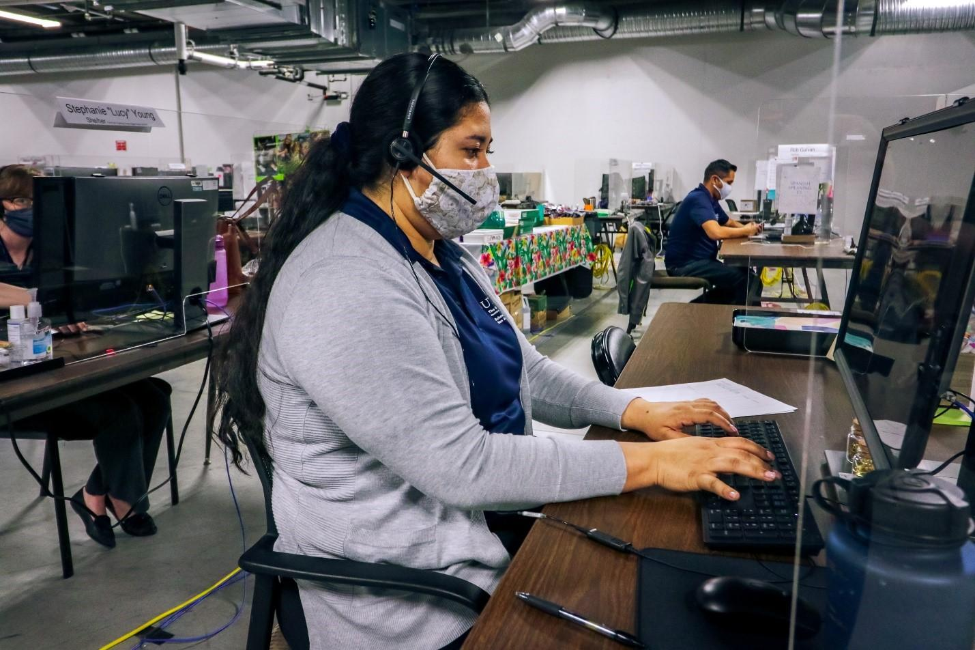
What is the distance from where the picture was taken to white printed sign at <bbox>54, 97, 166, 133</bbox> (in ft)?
11.0

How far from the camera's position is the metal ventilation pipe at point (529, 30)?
8.55 metres

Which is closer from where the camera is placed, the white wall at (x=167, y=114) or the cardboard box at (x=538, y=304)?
the white wall at (x=167, y=114)

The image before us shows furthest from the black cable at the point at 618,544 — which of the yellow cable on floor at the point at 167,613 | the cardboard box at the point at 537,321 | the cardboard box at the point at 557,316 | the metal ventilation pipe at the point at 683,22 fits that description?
the metal ventilation pipe at the point at 683,22

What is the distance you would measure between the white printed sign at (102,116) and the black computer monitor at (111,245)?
1473 millimetres

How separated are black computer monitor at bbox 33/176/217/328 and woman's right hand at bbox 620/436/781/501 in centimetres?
172

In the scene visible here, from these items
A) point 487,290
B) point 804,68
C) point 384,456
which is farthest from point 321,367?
point 804,68

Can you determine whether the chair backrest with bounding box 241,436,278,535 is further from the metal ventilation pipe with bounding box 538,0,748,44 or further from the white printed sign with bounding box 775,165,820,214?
the metal ventilation pipe with bounding box 538,0,748,44

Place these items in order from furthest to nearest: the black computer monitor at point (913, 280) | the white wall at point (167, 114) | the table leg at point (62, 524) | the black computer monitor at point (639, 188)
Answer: the black computer monitor at point (639, 188)
the white wall at point (167, 114)
the table leg at point (62, 524)
the black computer monitor at point (913, 280)

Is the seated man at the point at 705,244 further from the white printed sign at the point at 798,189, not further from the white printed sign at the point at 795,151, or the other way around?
the white printed sign at the point at 795,151

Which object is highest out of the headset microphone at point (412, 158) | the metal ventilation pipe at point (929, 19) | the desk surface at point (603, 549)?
the metal ventilation pipe at point (929, 19)

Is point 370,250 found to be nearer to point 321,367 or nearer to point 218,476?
point 321,367

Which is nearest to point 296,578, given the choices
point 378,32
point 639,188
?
point 378,32

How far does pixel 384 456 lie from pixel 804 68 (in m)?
9.80

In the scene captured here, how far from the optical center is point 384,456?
2.93 ft
